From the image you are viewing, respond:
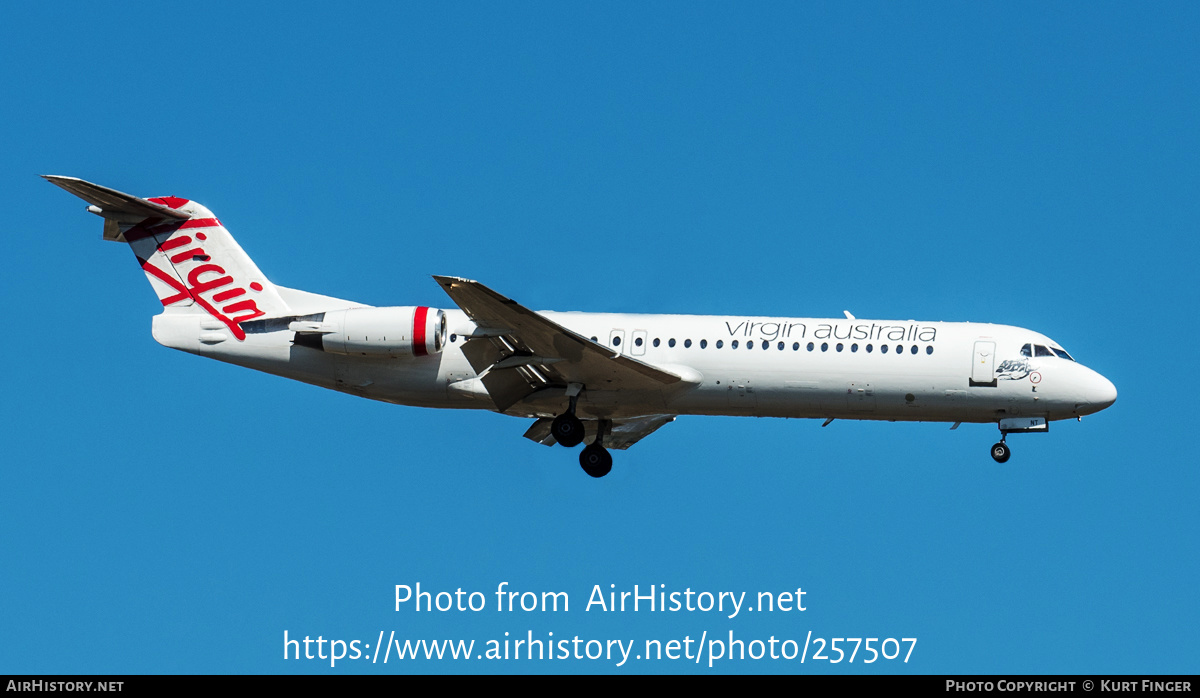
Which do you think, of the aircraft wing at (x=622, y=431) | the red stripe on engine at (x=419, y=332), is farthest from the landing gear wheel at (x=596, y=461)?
the red stripe on engine at (x=419, y=332)

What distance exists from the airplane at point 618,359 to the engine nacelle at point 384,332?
0.03m

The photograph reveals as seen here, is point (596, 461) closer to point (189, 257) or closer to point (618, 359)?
point (618, 359)

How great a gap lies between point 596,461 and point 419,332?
4.89 metres

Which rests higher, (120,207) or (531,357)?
(120,207)

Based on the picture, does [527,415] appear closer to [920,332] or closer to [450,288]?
[450,288]

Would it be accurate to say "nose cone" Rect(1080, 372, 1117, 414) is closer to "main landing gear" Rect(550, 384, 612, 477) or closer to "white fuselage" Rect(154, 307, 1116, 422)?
"white fuselage" Rect(154, 307, 1116, 422)

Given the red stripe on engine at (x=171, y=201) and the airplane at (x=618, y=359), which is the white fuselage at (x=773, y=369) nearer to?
the airplane at (x=618, y=359)

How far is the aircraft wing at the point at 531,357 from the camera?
27.5m

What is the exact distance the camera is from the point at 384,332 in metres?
28.6

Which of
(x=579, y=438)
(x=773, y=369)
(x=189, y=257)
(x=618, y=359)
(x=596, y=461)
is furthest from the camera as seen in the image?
(x=189, y=257)

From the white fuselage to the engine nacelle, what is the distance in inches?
34.0

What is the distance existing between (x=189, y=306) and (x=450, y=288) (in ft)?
23.6

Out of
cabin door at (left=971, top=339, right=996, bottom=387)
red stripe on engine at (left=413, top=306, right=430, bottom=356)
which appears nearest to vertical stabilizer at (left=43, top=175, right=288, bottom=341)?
red stripe on engine at (left=413, top=306, right=430, bottom=356)

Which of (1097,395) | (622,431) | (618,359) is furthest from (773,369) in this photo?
(1097,395)
